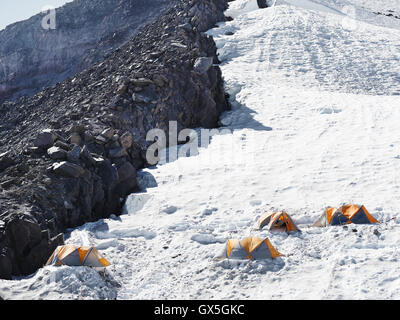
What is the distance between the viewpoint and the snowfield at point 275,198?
29.4 ft

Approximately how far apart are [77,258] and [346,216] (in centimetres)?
672

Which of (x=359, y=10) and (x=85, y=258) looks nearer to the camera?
(x=85, y=258)

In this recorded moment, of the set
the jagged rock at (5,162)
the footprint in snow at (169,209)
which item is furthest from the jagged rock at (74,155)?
the footprint in snow at (169,209)

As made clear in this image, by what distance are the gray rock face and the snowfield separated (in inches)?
770

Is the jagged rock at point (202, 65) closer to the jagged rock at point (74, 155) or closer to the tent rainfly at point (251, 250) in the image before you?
the jagged rock at point (74, 155)

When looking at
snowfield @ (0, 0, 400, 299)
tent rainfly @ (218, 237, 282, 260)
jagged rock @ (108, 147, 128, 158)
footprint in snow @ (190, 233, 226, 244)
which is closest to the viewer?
snowfield @ (0, 0, 400, 299)

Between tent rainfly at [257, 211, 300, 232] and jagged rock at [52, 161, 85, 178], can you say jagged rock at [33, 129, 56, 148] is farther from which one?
tent rainfly at [257, 211, 300, 232]

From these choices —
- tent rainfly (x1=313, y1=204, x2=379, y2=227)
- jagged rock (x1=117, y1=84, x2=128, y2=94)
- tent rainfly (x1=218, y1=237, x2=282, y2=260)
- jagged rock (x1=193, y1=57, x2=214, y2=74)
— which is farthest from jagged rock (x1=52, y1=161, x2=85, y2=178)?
jagged rock (x1=193, y1=57, x2=214, y2=74)

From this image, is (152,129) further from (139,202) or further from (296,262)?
(296,262)

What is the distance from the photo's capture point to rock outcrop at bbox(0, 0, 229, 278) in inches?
449

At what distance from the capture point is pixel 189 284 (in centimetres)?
939

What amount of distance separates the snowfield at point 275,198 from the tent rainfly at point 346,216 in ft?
0.92

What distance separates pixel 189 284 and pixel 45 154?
24.0 ft

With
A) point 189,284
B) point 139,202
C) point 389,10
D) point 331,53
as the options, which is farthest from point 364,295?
point 389,10
